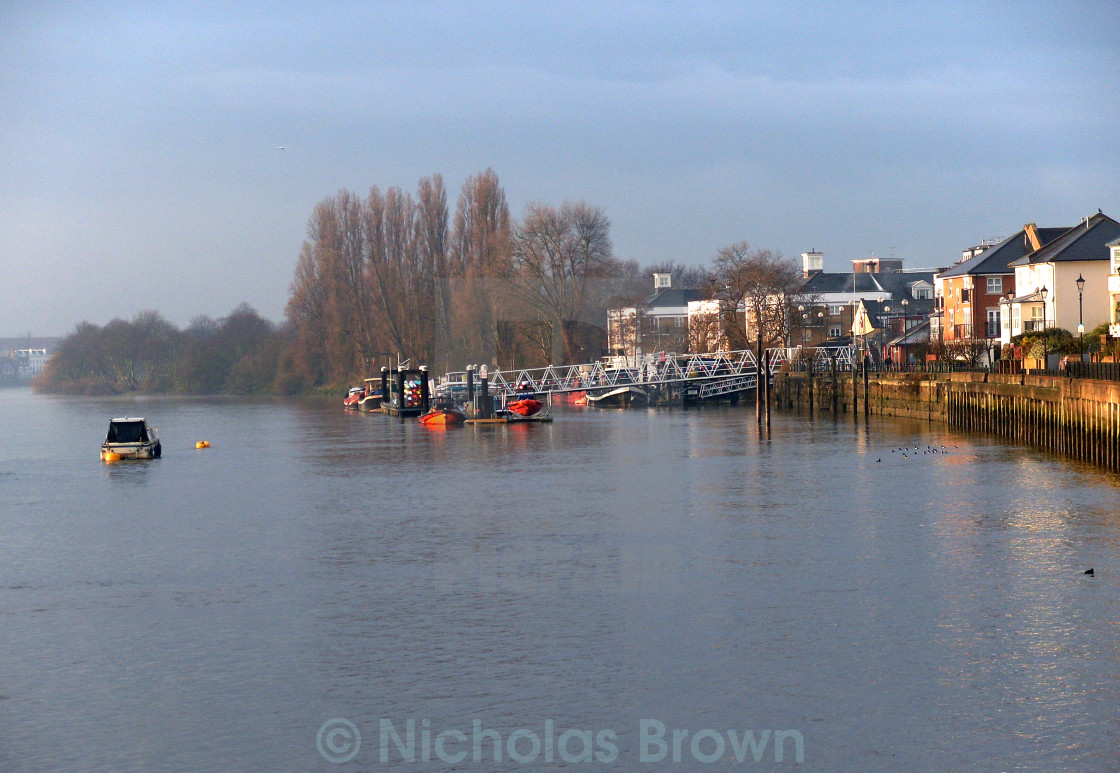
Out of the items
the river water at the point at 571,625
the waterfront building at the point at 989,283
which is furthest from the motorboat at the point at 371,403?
the river water at the point at 571,625

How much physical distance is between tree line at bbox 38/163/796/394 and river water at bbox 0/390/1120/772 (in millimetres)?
49092

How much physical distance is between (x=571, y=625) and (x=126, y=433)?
35.8m

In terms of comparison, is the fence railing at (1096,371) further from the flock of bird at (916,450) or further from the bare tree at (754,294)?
the bare tree at (754,294)

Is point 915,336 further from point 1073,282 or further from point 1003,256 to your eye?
point 1073,282

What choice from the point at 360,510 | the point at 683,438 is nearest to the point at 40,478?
the point at 360,510

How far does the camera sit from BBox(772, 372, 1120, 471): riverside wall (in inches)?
1438

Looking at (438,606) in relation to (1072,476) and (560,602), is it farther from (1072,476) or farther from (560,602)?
(1072,476)

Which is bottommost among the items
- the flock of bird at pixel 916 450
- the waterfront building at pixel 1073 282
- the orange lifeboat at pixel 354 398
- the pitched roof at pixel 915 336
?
the flock of bird at pixel 916 450

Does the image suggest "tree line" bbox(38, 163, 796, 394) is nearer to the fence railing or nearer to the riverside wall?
the riverside wall

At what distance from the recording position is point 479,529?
27703 millimetres

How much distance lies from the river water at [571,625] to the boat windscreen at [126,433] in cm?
1221

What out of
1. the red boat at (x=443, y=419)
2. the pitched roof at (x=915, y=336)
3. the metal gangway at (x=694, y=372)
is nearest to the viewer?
the red boat at (x=443, y=419)

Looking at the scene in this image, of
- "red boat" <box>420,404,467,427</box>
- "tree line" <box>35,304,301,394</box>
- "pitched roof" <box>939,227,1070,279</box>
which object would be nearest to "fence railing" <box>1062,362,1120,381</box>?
"pitched roof" <box>939,227,1070,279</box>

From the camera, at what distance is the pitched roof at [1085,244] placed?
60.5m
